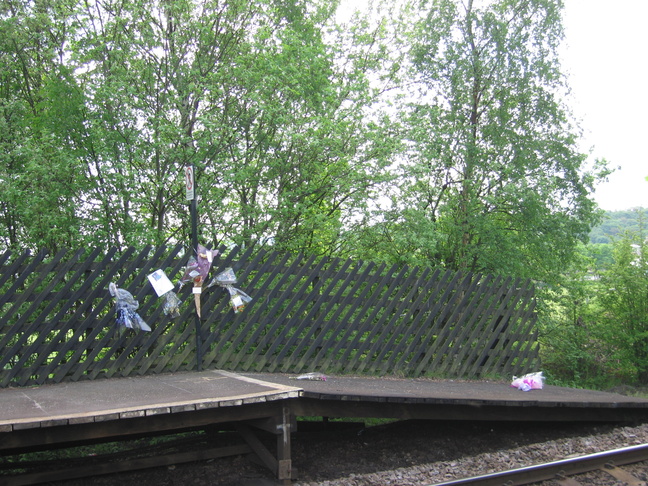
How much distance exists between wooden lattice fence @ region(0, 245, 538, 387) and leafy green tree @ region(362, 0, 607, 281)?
279 centimetres

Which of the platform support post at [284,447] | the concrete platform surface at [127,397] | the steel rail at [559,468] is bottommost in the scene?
the steel rail at [559,468]

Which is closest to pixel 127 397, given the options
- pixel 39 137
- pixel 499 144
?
Answer: pixel 39 137

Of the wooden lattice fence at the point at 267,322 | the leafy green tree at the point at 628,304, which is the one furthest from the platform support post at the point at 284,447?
the leafy green tree at the point at 628,304

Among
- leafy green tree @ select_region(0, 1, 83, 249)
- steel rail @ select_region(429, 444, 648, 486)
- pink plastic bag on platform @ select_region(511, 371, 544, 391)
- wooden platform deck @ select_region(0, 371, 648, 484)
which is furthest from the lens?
pink plastic bag on platform @ select_region(511, 371, 544, 391)

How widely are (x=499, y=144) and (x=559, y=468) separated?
8355 millimetres

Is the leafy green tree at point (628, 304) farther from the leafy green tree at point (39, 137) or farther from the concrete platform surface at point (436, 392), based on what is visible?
the leafy green tree at point (39, 137)

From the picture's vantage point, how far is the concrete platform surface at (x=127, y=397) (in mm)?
4094

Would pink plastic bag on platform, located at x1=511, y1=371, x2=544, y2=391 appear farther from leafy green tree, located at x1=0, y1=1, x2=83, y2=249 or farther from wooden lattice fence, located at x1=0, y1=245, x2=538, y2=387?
leafy green tree, located at x1=0, y1=1, x2=83, y2=249

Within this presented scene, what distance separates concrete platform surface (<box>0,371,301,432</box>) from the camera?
409 centimetres

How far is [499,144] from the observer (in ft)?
39.6

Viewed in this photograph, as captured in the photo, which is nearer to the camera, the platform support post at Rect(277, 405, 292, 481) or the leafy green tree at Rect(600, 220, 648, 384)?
the platform support post at Rect(277, 405, 292, 481)

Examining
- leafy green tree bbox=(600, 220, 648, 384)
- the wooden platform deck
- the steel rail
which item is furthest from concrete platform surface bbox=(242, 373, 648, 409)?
leafy green tree bbox=(600, 220, 648, 384)

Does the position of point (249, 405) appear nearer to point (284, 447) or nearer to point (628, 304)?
point (284, 447)

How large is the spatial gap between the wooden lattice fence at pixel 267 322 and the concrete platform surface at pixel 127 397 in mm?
414
